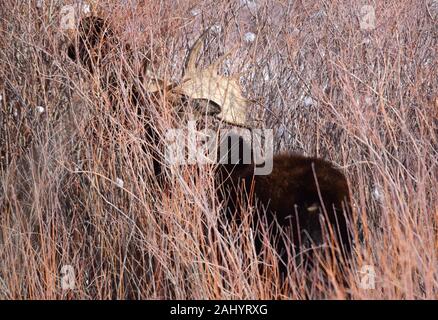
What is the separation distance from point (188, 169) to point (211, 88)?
1.98ft

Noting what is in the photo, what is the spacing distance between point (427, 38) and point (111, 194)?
2.59m

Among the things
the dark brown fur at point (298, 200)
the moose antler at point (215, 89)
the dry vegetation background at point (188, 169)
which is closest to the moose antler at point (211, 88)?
the moose antler at point (215, 89)

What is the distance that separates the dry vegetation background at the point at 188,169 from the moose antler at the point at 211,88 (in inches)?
4.7

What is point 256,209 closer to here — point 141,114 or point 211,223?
point 211,223

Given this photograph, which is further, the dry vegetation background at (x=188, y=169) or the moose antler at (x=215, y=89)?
the moose antler at (x=215, y=89)

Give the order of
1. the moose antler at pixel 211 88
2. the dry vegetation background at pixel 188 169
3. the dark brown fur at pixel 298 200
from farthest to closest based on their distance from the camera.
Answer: the moose antler at pixel 211 88 → the dry vegetation background at pixel 188 169 → the dark brown fur at pixel 298 200

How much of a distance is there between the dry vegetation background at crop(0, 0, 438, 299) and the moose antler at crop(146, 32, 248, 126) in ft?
0.39

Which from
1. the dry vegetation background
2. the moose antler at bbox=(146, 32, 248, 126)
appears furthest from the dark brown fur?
the moose antler at bbox=(146, 32, 248, 126)

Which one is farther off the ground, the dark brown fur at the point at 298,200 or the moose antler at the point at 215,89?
the moose antler at the point at 215,89

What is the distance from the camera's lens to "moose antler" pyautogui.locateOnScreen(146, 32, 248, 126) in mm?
4434

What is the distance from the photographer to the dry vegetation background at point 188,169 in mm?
3607

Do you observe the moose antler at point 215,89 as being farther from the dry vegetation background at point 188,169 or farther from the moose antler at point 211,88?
the dry vegetation background at point 188,169

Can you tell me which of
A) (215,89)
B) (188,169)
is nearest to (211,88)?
(215,89)

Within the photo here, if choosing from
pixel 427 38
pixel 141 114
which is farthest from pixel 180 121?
pixel 427 38
